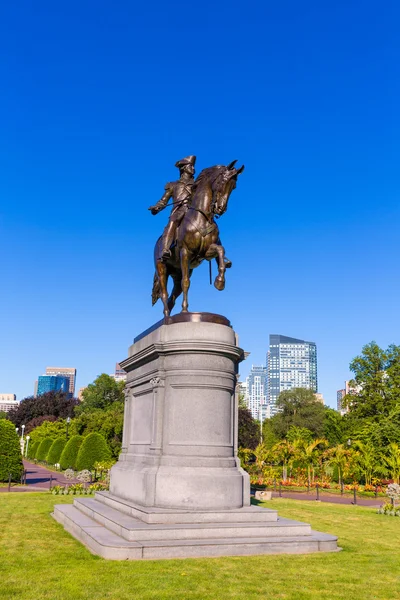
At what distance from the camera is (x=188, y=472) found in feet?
39.3

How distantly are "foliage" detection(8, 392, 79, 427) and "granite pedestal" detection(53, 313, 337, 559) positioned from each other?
3294 inches

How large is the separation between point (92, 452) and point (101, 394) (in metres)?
52.6

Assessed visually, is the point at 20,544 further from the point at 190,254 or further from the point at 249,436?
the point at 249,436

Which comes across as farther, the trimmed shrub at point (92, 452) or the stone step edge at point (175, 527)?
the trimmed shrub at point (92, 452)

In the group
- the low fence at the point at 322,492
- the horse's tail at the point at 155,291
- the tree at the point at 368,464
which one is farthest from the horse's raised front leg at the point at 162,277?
the tree at the point at 368,464

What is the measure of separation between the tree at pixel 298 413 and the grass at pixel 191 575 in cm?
6976

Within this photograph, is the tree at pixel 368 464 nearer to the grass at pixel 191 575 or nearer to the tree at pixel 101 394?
the grass at pixel 191 575

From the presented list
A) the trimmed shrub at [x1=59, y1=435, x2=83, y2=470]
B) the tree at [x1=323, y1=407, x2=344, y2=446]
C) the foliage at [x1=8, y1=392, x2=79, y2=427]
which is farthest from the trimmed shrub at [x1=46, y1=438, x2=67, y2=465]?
the foliage at [x1=8, y1=392, x2=79, y2=427]

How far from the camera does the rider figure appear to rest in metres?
14.9

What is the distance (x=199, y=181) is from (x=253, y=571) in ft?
31.3

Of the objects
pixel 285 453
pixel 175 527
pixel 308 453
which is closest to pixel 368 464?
pixel 308 453

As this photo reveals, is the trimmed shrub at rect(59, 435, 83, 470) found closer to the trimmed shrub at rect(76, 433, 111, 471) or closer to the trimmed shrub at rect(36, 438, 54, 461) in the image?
the trimmed shrub at rect(76, 433, 111, 471)

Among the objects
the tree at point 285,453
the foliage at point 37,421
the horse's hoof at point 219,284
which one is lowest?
the tree at point 285,453

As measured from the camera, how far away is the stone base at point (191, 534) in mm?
9836
